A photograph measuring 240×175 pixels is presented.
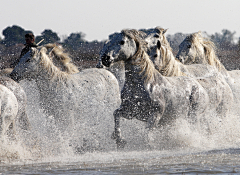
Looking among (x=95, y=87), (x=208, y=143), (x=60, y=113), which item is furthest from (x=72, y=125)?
(x=208, y=143)

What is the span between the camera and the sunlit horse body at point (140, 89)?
580 centimetres

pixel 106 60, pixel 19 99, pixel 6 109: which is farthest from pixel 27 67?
pixel 106 60

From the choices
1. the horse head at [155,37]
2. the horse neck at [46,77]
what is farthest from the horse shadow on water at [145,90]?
the horse neck at [46,77]

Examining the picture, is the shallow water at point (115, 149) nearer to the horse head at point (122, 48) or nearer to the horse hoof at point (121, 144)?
the horse hoof at point (121, 144)

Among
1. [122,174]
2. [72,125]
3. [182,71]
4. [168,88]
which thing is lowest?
[122,174]

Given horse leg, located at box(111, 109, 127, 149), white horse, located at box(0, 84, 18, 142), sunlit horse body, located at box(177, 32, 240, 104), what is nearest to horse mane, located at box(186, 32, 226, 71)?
sunlit horse body, located at box(177, 32, 240, 104)

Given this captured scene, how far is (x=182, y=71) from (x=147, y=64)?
227 centimetres

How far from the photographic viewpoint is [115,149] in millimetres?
6207

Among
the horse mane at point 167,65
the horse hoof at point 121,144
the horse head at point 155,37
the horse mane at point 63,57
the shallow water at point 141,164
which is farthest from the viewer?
the horse mane at point 63,57

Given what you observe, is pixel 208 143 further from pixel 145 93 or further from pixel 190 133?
pixel 145 93

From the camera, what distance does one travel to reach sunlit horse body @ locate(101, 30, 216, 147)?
580cm

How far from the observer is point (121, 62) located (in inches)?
237

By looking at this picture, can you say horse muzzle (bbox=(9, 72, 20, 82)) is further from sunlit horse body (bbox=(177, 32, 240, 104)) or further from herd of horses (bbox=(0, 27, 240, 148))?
sunlit horse body (bbox=(177, 32, 240, 104))

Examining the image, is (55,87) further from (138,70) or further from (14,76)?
(138,70)
